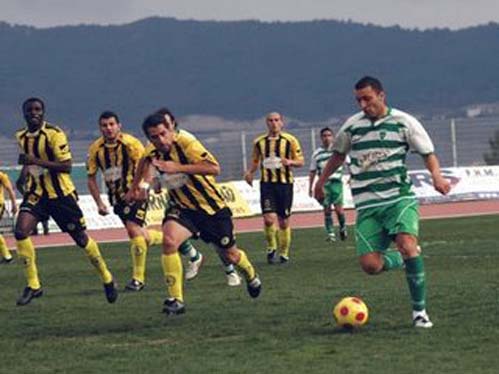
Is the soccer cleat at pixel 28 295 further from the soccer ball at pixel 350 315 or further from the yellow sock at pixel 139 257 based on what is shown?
the soccer ball at pixel 350 315

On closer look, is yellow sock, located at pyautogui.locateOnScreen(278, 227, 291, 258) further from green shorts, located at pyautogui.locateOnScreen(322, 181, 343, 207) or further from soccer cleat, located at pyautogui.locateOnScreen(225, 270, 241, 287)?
green shorts, located at pyautogui.locateOnScreen(322, 181, 343, 207)

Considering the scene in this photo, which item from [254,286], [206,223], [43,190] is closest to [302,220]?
[43,190]

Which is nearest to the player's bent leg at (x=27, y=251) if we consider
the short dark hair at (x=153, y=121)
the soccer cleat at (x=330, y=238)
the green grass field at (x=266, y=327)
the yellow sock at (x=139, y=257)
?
the green grass field at (x=266, y=327)

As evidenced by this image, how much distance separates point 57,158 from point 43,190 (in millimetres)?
490

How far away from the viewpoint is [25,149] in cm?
1605

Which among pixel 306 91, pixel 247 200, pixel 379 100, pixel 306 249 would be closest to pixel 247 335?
pixel 379 100

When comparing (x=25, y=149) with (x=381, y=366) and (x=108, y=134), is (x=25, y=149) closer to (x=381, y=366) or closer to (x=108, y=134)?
(x=108, y=134)

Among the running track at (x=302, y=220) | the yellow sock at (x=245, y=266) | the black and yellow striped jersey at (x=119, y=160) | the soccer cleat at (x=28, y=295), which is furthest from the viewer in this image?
the running track at (x=302, y=220)

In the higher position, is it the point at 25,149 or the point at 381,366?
the point at 25,149

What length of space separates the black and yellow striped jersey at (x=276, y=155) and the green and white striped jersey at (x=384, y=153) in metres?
9.31

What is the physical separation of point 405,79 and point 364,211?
600ft

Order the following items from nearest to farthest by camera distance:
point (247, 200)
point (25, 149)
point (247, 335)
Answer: point (247, 335), point (25, 149), point (247, 200)

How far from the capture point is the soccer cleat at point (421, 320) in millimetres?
12297

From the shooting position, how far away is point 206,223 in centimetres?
1430
